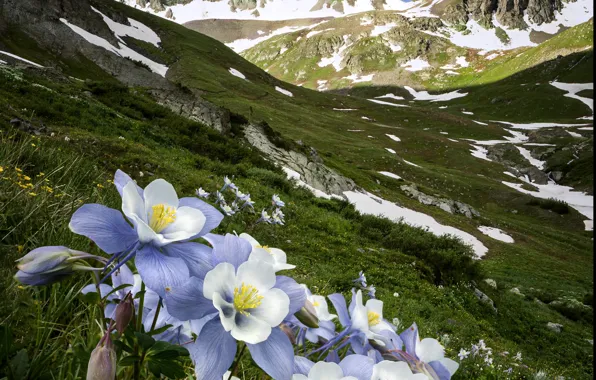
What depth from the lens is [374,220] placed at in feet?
50.4

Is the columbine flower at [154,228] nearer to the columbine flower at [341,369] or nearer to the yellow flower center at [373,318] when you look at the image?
the columbine flower at [341,369]

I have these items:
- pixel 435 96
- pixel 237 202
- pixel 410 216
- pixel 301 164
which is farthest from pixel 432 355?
pixel 435 96

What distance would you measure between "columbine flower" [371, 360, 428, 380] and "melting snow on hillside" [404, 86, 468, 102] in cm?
13877

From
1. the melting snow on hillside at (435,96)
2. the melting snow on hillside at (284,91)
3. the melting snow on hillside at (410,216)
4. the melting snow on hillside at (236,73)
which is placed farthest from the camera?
the melting snow on hillside at (435,96)

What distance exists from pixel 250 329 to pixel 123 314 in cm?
27

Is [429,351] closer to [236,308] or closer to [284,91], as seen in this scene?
[236,308]

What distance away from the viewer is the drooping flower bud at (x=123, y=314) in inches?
32.2

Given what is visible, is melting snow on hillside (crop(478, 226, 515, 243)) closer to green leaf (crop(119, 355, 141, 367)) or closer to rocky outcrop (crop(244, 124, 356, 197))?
rocky outcrop (crop(244, 124, 356, 197))

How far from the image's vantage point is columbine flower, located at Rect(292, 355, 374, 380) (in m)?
0.92

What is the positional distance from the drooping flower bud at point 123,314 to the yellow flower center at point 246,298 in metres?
0.23

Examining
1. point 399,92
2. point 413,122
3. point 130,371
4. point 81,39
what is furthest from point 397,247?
point 399,92

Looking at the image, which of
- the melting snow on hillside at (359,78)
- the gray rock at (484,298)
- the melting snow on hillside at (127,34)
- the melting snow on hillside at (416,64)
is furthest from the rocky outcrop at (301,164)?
the melting snow on hillside at (416,64)

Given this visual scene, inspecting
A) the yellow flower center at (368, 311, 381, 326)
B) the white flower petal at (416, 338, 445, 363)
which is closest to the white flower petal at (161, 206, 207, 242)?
the yellow flower center at (368, 311, 381, 326)

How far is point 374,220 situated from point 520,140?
80.7m
